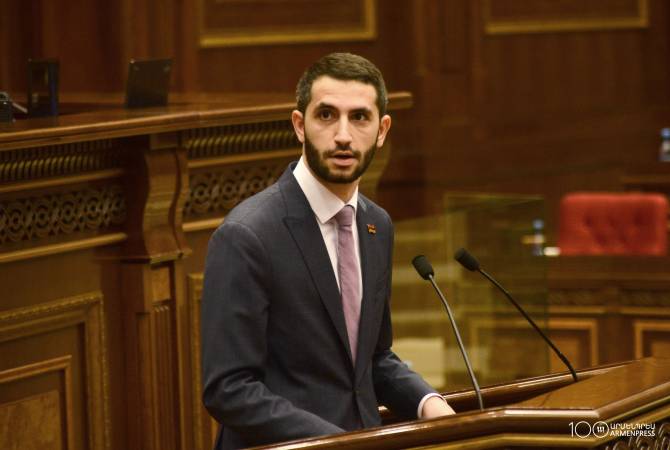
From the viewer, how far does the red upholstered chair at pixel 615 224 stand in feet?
21.1

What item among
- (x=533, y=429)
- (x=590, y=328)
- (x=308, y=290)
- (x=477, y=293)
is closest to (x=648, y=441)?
(x=533, y=429)

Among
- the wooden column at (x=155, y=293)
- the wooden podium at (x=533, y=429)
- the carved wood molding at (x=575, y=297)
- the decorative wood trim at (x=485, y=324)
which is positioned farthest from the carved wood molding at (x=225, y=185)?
the carved wood molding at (x=575, y=297)

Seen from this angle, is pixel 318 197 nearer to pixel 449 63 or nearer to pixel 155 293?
pixel 155 293

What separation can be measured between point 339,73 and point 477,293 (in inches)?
129

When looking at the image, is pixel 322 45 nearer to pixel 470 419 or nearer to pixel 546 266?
pixel 546 266

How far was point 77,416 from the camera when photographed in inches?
A: 126

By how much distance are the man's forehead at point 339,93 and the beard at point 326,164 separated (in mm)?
77

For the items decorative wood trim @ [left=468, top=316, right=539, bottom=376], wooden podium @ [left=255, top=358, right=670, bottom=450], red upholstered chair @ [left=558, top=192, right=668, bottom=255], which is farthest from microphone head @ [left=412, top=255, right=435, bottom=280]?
red upholstered chair @ [left=558, top=192, right=668, bottom=255]

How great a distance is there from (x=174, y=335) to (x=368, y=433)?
5.06 ft

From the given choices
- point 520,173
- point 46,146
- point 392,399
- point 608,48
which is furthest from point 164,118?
point 608,48

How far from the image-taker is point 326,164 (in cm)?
225

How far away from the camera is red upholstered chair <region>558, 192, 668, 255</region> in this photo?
643cm

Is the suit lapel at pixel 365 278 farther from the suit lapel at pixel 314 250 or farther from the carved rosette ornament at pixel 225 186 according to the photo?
the carved rosette ornament at pixel 225 186

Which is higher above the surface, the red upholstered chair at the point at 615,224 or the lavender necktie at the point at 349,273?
the lavender necktie at the point at 349,273
